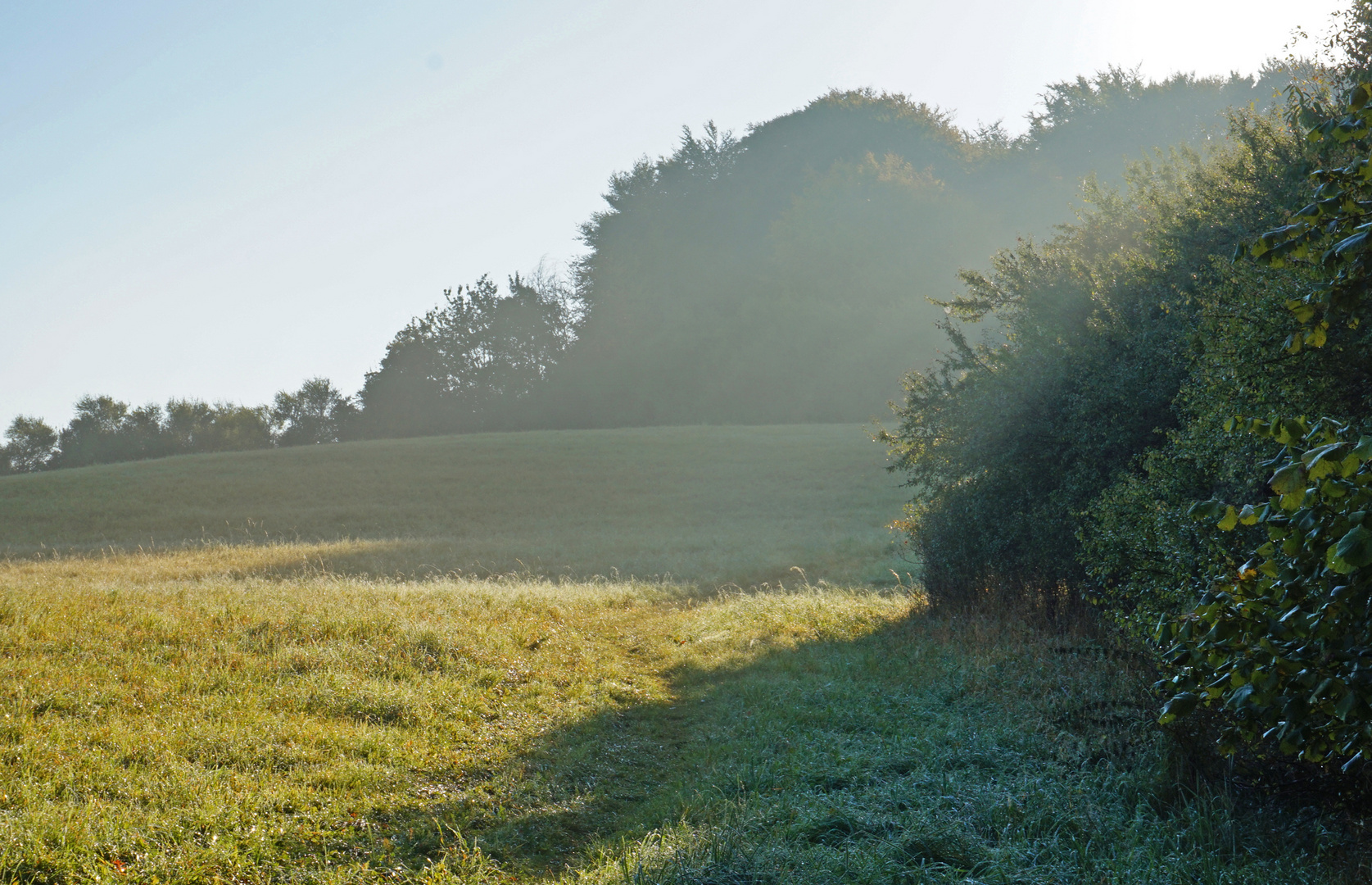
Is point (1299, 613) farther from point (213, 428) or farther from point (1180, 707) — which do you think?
point (213, 428)

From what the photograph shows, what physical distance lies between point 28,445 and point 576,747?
7483 centimetres

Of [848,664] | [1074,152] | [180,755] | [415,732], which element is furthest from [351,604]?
[1074,152]

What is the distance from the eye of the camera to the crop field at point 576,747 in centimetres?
470

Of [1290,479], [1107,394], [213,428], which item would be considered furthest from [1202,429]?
[213,428]

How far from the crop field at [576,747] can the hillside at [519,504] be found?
661 cm

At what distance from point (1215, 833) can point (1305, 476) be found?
3.77 meters

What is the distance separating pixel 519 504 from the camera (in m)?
30.9

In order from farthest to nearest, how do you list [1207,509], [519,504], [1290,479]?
[519,504] → [1207,509] → [1290,479]

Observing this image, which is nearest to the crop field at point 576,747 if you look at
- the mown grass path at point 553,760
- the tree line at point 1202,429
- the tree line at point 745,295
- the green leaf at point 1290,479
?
the mown grass path at point 553,760

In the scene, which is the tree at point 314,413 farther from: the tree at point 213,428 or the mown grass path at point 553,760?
the mown grass path at point 553,760

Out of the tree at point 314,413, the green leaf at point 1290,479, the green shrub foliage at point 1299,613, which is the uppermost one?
the tree at point 314,413

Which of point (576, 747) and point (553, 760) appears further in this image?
point (576, 747)

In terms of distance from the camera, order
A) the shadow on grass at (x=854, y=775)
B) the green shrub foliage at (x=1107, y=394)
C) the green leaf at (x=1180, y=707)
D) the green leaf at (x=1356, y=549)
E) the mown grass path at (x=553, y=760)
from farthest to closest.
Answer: the green shrub foliage at (x=1107, y=394)
the shadow on grass at (x=854, y=775)
the mown grass path at (x=553, y=760)
the green leaf at (x=1180, y=707)
the green leaf at (x=1356, y=549)

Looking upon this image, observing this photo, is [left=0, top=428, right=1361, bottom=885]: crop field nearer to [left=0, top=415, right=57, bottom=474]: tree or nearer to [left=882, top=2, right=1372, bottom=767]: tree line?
[left=882, top=2, right=1372, bottom=767]: tree line
